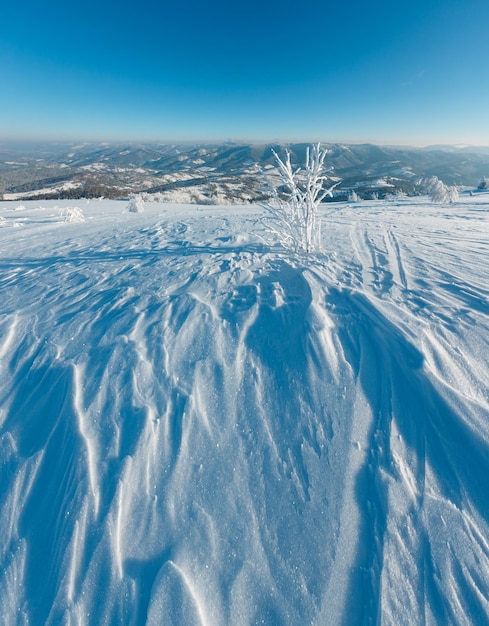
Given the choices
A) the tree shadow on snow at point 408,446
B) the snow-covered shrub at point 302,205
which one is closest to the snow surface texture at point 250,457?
the tree shadow on snow at point 408,446

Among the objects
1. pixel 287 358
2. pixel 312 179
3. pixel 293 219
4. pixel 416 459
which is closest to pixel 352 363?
pixel 287 358

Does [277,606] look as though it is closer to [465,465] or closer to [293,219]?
[465,465]

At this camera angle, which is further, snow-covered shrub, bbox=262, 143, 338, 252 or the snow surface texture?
snow-covered shrub, bbox=262, 143, 338, 252

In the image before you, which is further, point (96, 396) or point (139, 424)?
point (96, 396)

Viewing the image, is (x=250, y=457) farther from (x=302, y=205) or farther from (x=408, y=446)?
(x=302, y=205)

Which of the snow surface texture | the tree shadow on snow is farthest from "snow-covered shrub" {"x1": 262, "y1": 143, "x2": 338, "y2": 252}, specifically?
the tree shadow on snow

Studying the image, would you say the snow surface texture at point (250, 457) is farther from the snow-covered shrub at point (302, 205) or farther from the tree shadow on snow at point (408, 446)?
the snow-covered shrub at point (302, 205)

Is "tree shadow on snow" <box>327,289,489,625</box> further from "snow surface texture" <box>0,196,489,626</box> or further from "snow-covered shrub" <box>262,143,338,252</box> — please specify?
"snow-covered shrub" <box>262,143,338,252</box>

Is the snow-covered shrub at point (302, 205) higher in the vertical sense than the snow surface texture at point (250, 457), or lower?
higher
